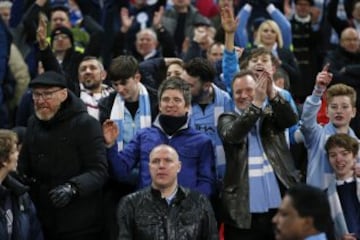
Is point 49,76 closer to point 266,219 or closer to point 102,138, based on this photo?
point 102,138

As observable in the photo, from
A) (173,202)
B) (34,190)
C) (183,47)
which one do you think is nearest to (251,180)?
(173,202)

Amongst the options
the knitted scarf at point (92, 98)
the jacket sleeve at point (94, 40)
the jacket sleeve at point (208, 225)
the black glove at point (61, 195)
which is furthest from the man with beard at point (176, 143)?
the jacket sleeve at point (94, 40)

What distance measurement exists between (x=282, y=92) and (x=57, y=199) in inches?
81.4

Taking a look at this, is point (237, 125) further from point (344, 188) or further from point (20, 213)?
point (20, 213)

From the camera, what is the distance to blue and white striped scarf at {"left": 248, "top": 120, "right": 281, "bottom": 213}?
7.15 metres

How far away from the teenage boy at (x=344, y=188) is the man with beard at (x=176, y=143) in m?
0.94

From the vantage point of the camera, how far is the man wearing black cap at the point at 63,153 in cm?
714

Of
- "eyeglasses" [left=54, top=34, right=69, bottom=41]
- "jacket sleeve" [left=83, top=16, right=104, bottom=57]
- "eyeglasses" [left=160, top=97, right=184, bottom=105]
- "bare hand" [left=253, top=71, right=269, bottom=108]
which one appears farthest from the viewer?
"jacket sleeve" [left=83, top=16, right=104, bottom=57]

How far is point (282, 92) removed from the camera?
7617 millimetres

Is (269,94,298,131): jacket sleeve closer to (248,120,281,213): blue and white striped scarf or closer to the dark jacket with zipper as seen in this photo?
the dark jacket with zipper

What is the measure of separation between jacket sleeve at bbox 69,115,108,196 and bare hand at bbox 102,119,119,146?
108 mm

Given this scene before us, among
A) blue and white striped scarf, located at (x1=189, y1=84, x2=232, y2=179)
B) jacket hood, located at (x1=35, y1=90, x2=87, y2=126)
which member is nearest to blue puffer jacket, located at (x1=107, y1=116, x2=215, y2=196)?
blue and white striped scarf, located at (x1=189, y1=84, x2=232, y2=179)

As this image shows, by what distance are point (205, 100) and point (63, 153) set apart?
4.50 feet

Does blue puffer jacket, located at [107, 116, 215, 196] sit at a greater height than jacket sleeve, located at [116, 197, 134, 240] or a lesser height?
greater
